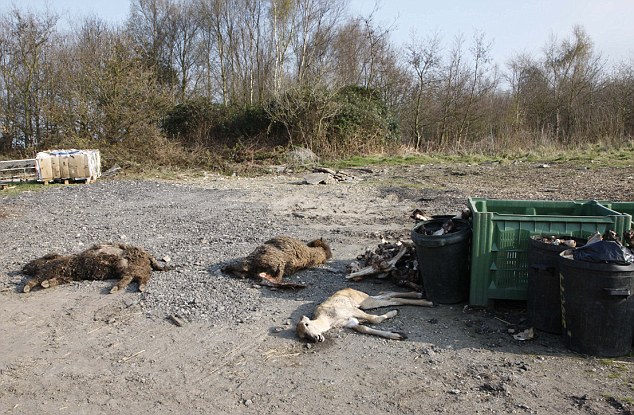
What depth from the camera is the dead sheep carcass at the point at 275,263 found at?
6.42 metres

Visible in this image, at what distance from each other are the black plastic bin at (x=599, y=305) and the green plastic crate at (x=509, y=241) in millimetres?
730

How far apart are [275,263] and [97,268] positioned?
87.5 inches

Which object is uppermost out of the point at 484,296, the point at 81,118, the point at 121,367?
the point at 81,118

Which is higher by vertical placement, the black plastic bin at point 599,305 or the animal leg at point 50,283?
the black plastic bin at point 599,305

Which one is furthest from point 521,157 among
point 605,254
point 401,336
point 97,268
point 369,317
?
point 97,268

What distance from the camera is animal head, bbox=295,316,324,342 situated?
4.79 metres

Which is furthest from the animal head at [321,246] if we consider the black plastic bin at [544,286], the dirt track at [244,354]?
the black plastic bin at [544,286]

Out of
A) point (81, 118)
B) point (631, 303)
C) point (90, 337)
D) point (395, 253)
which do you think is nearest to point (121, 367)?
point (90, 337)

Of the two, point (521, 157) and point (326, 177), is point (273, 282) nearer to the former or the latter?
point (326, 177)

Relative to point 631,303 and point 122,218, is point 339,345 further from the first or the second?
point 122,218

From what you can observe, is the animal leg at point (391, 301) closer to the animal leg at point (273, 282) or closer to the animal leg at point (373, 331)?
the animal leg at point (373, 331)

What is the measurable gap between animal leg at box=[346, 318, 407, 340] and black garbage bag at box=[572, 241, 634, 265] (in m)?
1.67

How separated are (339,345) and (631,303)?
2.44m

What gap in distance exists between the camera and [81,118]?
20.5 m
